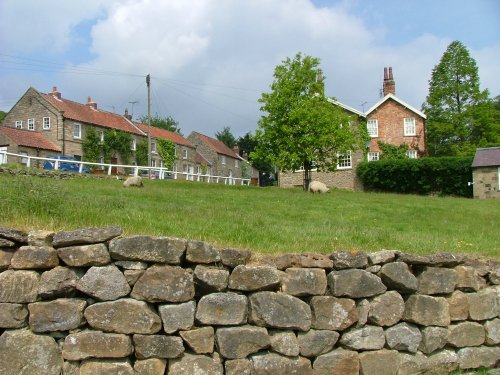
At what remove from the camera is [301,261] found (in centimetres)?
505

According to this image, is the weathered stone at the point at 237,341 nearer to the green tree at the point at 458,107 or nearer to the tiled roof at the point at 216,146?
the green tree at the point at 458,107

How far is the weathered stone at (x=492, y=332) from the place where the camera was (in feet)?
18.2

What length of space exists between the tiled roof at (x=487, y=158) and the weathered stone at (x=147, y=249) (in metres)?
30.4

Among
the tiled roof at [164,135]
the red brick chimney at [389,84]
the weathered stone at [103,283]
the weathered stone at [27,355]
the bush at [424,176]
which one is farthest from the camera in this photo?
the tiled roof at [164,135]

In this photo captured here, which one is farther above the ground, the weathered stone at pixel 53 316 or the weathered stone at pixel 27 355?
the weathered stone at pixel 53 316

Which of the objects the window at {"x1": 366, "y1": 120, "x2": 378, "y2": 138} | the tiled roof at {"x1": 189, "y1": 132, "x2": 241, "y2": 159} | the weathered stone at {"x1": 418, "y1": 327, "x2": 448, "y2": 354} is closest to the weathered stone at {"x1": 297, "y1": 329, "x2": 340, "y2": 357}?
the weathered stone at {"x1": 418, "y1": 327, "x2": 448, "y2": 354}

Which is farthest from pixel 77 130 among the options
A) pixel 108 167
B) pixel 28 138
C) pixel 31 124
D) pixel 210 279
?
pixel 210 279

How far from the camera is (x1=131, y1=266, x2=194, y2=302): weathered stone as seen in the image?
4.59 m

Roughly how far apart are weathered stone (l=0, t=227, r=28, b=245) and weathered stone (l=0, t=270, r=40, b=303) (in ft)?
1.03

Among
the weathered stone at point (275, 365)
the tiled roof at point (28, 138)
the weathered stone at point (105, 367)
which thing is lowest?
the weathered stone at point (275, 365)

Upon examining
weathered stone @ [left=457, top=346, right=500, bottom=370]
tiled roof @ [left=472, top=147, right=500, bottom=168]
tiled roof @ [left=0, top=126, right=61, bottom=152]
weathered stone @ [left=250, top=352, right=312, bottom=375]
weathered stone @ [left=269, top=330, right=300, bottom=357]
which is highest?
tiled roof @ [left=0, top=126, right=61, bottom=152]

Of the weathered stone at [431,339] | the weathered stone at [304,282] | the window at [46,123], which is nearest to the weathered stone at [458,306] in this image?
the weathered stone at [431,339]

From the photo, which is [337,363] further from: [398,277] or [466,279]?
[466,279]

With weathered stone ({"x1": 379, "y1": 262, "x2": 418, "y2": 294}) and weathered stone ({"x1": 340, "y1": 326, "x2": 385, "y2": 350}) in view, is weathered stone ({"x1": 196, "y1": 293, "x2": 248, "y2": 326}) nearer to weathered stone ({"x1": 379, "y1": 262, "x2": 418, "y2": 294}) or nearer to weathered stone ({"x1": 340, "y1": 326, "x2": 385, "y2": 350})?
weathered stone ({"x1": 340, "y1": 326, "x2": 385, "y2": 350})
